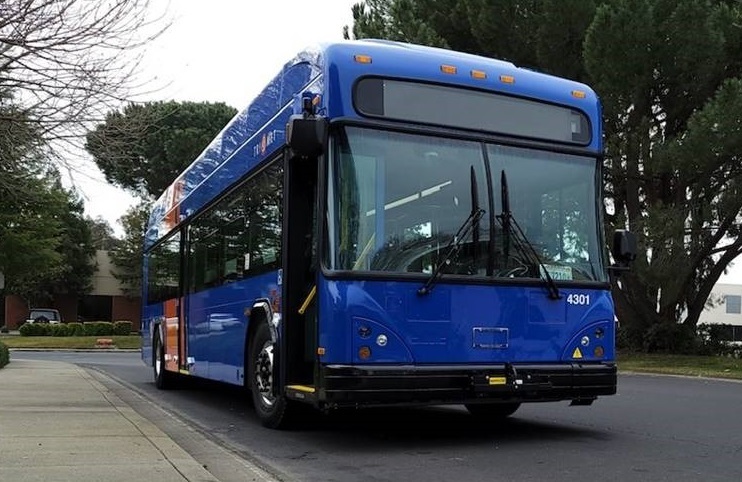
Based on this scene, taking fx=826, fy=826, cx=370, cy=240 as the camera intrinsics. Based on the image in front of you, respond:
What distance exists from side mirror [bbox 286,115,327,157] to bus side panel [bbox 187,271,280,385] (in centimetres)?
165

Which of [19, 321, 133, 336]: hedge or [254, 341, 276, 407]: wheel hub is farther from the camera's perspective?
[19, 321, 133, 336]: hedge

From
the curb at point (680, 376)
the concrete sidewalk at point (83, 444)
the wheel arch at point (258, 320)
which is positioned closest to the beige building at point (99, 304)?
the curb at point (680, 376)

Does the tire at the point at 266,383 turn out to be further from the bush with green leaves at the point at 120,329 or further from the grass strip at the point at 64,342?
the bush with green leaves at the point at 120,329

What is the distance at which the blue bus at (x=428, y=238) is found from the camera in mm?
7141

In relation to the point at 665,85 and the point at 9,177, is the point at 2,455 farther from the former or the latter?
the point at 665,85

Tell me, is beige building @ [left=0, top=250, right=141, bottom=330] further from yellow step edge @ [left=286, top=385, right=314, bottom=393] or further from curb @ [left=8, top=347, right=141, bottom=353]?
yellow step edge @ [left=286, top=385, right=314, bottom=393]

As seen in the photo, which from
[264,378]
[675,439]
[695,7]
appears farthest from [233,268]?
[695,7]

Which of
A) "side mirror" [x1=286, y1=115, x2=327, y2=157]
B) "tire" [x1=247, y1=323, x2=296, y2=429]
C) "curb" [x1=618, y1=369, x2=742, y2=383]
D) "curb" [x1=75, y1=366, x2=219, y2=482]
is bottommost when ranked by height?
"curb" [x1=618, y1=369, x2=742, y2=383]

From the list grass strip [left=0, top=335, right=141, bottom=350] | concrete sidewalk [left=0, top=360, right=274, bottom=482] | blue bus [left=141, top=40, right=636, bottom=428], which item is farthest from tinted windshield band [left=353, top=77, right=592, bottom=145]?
grass strip [left=0, top=335, right=141, bottom=350]

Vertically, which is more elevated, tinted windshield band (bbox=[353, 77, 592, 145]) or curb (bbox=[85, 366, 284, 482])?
tinted windshield band (bbox=[353, 77, 592, 145])

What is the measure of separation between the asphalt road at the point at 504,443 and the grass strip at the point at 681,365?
8.12 meters

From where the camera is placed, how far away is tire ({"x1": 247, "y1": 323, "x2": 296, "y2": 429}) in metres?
8.38

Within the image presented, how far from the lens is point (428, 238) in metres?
7.43

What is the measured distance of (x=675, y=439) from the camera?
8273 millimetres
